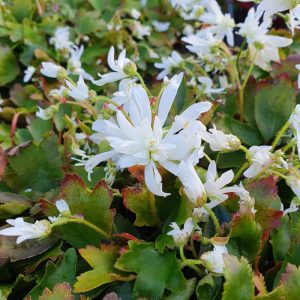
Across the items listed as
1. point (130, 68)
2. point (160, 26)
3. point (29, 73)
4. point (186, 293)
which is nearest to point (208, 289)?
point (186, 293)

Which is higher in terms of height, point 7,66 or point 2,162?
point 2,162

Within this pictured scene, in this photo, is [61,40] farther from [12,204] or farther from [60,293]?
[60,293]

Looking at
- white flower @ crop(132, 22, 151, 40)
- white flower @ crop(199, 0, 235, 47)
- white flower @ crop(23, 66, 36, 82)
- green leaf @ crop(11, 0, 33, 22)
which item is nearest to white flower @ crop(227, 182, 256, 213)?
white flower @ crop(199, 0, 235, 47)

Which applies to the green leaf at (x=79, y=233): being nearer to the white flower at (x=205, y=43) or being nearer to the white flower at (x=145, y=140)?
the white flower at (x=145, y=140)

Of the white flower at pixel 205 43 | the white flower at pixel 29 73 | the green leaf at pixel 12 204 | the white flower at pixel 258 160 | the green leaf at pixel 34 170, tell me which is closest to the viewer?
the white flower at pixel 258 160

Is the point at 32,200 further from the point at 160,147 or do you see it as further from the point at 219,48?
the point at 219,48

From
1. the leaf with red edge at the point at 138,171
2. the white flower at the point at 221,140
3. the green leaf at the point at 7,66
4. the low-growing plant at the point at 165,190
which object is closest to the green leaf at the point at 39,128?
Result: the low-growing plant at the point at 165,190
